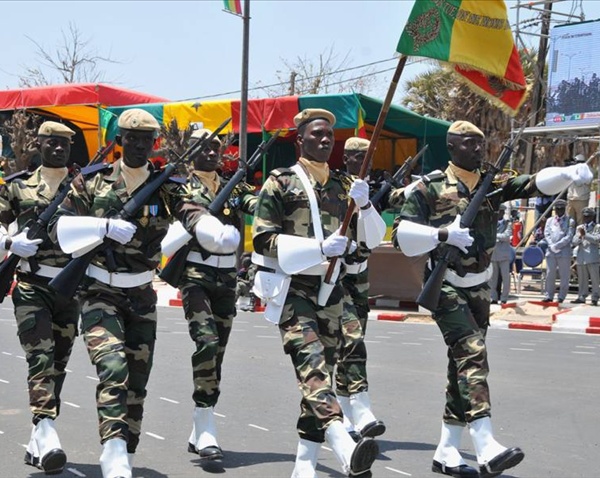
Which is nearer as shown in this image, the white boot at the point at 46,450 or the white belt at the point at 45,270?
the white boot at the point at 46,450

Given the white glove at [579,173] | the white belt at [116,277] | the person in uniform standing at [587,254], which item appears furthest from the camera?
the person in uniform standing at [587,254]

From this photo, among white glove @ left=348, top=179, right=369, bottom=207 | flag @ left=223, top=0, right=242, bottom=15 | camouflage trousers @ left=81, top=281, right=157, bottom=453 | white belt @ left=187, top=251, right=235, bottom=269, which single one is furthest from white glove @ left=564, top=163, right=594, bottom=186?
flag @ left=223, top=0, right=242, bottom=15

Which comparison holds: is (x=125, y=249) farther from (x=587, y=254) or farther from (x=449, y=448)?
(x=587, y=254)

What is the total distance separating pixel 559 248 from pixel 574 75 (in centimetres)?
547

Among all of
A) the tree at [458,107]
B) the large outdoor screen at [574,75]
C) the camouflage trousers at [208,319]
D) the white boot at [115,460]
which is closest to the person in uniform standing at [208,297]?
the camouflage trousers at [208,319]

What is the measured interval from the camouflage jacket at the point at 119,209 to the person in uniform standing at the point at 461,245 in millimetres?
1451

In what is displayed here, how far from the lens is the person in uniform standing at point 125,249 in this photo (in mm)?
5695

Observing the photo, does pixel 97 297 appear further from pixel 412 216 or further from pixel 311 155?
pixel 412 216

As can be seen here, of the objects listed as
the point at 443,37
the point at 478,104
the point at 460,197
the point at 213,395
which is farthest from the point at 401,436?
the point at 478,104

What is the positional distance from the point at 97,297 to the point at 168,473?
1276mm

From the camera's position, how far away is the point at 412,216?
645 cm

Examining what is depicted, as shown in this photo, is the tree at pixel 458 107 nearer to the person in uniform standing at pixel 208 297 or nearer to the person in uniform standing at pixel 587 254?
the person in uniform standing at pixel 587 254

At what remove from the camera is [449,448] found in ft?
21.1

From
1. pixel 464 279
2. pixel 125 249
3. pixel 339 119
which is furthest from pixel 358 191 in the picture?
pixel 339 119
